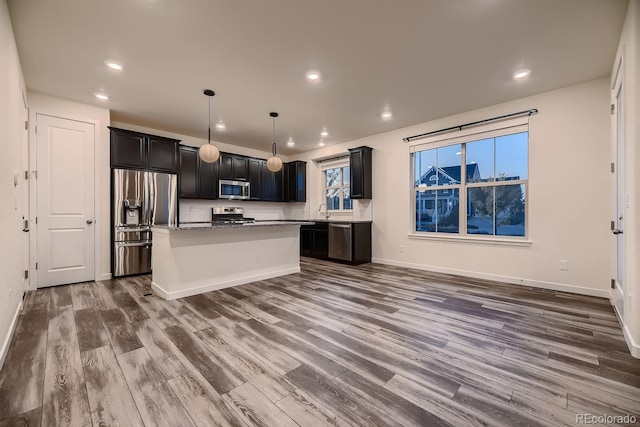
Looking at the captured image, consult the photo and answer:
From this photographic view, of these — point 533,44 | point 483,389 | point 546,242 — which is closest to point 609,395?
point 483,389

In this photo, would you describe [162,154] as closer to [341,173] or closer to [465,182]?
[341,173]

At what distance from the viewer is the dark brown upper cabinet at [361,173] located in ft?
19.0

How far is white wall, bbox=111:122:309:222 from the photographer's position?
5844 mm

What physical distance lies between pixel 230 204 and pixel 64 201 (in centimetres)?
312

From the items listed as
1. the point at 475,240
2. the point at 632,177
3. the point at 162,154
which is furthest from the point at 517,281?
the point at 162,154

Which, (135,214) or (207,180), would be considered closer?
(135,214)

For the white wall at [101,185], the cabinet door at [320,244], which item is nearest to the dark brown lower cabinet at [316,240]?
the cabinet door at [320,244]

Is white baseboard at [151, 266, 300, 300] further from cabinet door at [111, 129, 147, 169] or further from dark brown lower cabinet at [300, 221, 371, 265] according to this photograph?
cabinet door at [111, 129, 147, 169]

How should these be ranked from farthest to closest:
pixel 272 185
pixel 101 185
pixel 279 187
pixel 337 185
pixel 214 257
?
pixel 279 187 → pixel 272 185 → pixel 337 185 → pixel 101 185 → pixel 214 257

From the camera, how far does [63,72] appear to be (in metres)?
3.27

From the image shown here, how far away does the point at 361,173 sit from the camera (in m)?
5.81

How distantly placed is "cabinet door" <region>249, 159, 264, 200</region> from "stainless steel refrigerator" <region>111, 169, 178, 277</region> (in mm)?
2132

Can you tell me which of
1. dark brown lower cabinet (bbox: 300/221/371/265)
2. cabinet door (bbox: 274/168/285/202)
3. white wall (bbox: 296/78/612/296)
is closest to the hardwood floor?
white wall (bbox: 296/78/612/296)

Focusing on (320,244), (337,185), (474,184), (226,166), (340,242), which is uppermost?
(226,166)
